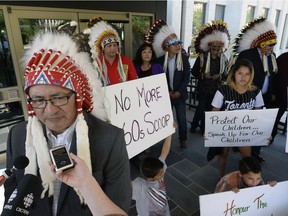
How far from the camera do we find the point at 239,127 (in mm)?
2133

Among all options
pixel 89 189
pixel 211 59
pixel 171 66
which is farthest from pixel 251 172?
pixel 211 59

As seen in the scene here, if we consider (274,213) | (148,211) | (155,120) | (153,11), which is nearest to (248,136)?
(274,213)

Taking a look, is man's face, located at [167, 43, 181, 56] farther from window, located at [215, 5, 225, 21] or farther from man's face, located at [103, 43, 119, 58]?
window, located at [215, 5, 225, 21]

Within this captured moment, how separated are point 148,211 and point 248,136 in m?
1.29

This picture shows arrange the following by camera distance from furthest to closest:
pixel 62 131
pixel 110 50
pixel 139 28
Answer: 1. pixel 139 28
2. pixel 110 50
3. pixel 62 131

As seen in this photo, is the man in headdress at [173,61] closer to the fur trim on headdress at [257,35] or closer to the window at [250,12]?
the fur trim on headdress at [257,35]

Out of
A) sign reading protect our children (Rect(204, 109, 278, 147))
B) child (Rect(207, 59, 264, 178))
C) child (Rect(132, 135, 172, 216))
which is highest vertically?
child (Rect(207, 59, 264, 178))

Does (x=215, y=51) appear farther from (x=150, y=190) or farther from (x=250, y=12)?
(x=250, y=12)

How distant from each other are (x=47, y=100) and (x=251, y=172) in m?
1.64

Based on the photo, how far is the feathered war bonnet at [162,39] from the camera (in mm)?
3021

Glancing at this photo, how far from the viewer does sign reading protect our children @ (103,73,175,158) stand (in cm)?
147

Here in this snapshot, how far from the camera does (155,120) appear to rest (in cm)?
173

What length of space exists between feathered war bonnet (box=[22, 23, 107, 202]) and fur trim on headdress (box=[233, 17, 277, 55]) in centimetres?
272

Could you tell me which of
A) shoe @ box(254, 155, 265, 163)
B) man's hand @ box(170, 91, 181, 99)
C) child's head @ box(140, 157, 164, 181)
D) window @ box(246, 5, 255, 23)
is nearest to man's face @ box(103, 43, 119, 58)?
man's hand @ box(170, 91, 181, 99)
